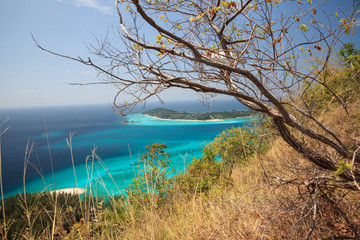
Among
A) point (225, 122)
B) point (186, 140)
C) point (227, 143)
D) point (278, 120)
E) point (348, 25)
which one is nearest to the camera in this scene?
point (348, 25)

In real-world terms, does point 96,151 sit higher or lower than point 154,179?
lower

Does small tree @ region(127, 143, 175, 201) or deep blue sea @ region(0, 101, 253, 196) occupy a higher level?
small tree @ region(127, 143, 175, 201)

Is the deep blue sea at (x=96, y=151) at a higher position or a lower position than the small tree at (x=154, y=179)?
lower

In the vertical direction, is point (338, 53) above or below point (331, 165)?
above

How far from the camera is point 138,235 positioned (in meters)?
1.62

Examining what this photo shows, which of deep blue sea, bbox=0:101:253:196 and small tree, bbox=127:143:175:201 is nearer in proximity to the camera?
small tree, bbox=127:143:175:201

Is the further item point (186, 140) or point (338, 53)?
point (186, 140)

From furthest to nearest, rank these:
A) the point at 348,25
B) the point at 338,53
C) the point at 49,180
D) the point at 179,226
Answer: the point at 49,180 < the point at 338,53 < the point at 179,226 < the point at 348,25

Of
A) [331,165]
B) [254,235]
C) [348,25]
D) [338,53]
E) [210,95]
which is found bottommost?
[254,235]

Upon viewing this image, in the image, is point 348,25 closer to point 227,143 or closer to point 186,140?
point 227,143

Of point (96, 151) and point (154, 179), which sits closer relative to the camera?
point (154, 179)

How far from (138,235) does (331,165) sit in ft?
5.36

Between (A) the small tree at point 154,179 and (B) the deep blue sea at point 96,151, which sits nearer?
(A) the small tree at point 154,179

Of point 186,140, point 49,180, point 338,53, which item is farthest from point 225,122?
point 338,53
